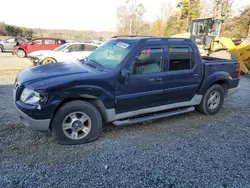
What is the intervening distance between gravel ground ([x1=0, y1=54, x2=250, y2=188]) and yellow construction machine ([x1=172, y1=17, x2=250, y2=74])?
6766mm

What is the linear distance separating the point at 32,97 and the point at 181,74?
282 centimetres

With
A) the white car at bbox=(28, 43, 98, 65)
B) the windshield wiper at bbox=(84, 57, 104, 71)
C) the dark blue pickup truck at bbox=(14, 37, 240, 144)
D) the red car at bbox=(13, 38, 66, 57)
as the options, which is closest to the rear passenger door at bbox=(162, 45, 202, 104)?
the dark blue pickup truck at bbox=(14, 37, 240, 144)

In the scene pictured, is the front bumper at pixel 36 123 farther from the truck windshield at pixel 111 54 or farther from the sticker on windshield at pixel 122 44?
the sticker on windshield at pixel 122 44

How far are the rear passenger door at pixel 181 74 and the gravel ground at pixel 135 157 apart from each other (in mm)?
647

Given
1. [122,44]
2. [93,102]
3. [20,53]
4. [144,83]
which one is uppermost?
[122,44]

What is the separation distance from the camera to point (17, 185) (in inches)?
92.1

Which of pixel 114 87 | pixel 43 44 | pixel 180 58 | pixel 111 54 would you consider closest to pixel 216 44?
pixel 180 58

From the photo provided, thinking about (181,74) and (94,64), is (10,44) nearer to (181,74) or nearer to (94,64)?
(94,64)

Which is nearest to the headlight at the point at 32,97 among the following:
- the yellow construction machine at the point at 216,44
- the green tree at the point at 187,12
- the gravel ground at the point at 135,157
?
the gravel ground at the point at 135,157

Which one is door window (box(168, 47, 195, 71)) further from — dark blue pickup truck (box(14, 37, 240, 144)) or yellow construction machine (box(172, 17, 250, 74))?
yellow construction machine (box(172, 17, 250, 74))

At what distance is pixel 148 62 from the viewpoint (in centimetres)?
363

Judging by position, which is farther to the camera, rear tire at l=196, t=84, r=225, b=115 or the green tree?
the green tree

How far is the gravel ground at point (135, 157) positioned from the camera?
249 cm

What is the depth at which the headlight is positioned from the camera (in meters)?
2.85
